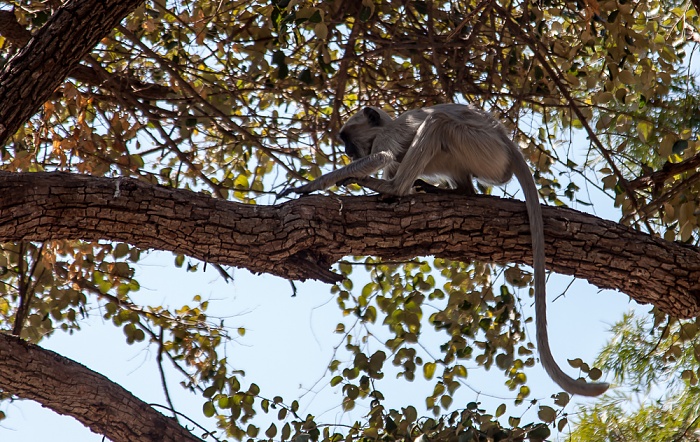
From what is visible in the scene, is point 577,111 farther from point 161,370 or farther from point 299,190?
point 161,370

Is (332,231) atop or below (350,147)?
below

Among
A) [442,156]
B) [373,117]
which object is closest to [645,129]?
[442,156]

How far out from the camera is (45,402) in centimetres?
375

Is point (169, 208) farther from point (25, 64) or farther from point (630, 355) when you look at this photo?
point (630, 355)

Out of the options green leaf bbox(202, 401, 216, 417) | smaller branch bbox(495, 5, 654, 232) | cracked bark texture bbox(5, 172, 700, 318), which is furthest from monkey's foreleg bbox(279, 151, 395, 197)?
green leaf bbox(202, 401, 216, 417)

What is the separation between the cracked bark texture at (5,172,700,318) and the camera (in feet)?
11.1

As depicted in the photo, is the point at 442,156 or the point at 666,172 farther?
the point at 442,156

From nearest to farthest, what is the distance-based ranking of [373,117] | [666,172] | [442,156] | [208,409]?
[208,409], [666,172], [442,156], [373,117]

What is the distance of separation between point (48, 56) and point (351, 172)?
1.78 m

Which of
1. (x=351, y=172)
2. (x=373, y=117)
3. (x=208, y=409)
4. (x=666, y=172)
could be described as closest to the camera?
(x=208, y=409)

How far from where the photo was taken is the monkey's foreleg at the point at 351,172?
13.9 ft

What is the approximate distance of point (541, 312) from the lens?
3.77 metres

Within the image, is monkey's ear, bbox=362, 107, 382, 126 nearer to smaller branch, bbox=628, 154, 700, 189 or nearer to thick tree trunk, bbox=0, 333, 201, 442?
smaller branch, bbox=628, 154, 700, 189

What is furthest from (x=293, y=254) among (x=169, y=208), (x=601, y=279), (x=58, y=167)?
(x=58, y=167)
